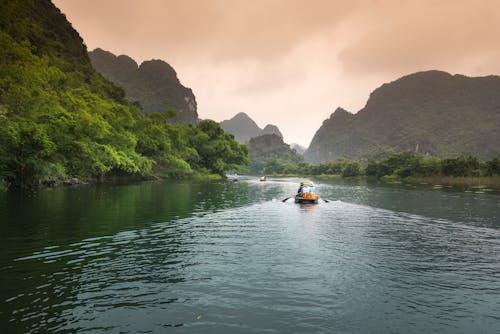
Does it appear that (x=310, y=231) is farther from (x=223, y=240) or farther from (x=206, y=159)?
(x=206, y=159)

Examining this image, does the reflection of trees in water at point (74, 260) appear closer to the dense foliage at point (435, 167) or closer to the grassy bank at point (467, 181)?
the grassy bank at point (467, 181)

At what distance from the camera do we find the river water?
Result: 7.64 m

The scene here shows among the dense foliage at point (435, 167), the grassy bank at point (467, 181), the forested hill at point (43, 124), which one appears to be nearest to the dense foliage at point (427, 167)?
the dense foliage at point (435, 167)

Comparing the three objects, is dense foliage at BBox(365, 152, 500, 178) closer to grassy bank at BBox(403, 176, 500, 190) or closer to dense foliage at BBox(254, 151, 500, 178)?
dense foliage at BBox(254, 151, 500, 178)

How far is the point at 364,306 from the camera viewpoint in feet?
28.6

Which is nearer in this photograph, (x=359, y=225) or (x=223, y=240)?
(x=223, y=240)

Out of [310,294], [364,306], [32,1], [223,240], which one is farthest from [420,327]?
[32,1]

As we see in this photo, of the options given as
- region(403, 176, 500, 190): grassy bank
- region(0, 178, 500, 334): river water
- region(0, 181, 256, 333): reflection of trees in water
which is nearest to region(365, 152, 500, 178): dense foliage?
region(403, 176, 500, 190): grassy bank

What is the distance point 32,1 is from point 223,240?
451 feet

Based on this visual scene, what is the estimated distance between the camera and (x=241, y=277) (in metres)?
10.8

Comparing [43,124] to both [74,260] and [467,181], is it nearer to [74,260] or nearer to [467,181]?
[74,260]

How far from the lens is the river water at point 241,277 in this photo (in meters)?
7.64

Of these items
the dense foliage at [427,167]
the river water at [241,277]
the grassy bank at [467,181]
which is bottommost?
the river water at [241,277]

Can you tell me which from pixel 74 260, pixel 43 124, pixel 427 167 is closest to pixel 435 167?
pixel 427 167
